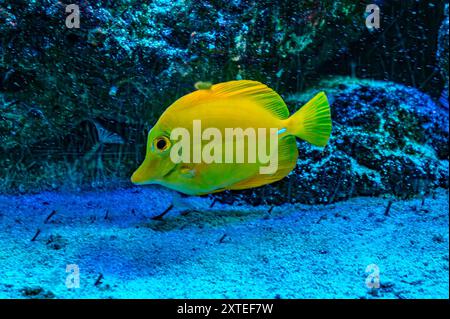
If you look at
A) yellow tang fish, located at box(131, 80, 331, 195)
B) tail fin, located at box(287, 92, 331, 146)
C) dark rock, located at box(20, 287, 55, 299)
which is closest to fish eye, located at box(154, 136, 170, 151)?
yellow tang fish, located at box(131, 80, 331, 195)

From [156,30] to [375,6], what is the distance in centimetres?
97

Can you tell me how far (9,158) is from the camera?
1889mm

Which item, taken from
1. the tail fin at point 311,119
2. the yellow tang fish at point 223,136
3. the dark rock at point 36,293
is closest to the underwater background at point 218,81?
the dark rock at point 36,293

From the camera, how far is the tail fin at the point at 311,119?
1317 mm

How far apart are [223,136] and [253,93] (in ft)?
0.67

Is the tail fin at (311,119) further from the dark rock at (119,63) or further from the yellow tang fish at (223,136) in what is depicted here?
the dark rock at (119,63)

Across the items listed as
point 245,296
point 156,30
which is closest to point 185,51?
point 156,30

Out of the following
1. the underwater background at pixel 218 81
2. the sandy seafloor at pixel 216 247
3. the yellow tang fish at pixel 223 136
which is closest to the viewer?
the yellow tang fish at pixel 223 136

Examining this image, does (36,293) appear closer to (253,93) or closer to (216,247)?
(216,247)

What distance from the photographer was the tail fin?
51.9 inches

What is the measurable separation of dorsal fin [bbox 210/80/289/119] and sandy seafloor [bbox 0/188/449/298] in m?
0.50

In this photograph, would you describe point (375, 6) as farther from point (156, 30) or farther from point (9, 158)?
point (9, 158)

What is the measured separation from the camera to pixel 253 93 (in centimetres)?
135

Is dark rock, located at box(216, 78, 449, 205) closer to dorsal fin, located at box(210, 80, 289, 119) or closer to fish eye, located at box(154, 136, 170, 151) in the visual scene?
dorsal fin, located at box(210, 80, 289, 119)
